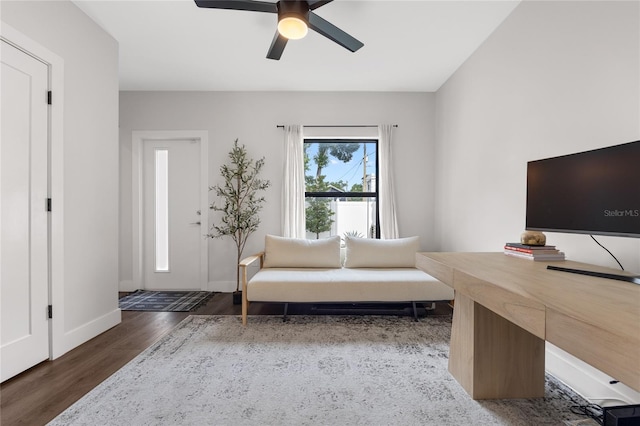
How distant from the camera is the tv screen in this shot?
4.04 ft

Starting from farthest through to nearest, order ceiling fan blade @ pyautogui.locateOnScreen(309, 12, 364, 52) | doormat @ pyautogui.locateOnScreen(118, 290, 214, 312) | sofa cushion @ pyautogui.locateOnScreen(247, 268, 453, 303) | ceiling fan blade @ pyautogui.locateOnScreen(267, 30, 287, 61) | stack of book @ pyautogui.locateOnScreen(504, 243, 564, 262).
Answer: doormat @ pyautogui.locateOnScreen(118, 290, 214, 312)
sofa cushion @ pyautogui.locateOnScreen(247, 268, 453, 303)
ceiling fan blade @ pyautogui.locateOnScreen(267, 30, 287, 61)
ceiling fan blade @ pyautogui.locateOnScreen(309, 12, 364, 52)
stack of book @ pyautogui.locateOnScreen(504, 243, 564, 262)

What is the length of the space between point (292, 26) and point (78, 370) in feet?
8.87

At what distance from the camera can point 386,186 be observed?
12.7 feet

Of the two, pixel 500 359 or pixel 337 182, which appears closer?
pixel 500 359

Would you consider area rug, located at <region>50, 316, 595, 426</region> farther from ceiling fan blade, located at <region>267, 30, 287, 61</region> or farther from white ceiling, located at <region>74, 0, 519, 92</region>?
white ceiling, located at <region>74, 0, 519, 92</region>

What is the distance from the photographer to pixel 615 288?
1.05 m

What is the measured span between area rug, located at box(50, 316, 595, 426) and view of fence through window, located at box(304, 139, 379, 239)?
169 centimetres

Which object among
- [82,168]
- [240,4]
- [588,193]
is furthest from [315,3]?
[82,168]

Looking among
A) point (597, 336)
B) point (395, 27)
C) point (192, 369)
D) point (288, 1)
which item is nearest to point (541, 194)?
point (597, 336)

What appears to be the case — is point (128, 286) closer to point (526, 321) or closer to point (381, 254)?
point (381, 254)

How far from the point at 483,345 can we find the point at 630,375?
1.24 m

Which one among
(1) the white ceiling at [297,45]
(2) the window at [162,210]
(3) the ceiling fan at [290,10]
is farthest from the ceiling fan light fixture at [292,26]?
(2) the window at [162,210]

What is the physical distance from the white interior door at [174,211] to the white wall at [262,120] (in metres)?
0.23

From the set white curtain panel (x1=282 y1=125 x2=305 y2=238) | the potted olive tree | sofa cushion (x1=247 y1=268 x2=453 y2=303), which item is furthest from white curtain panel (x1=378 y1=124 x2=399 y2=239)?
the potted olive tree
